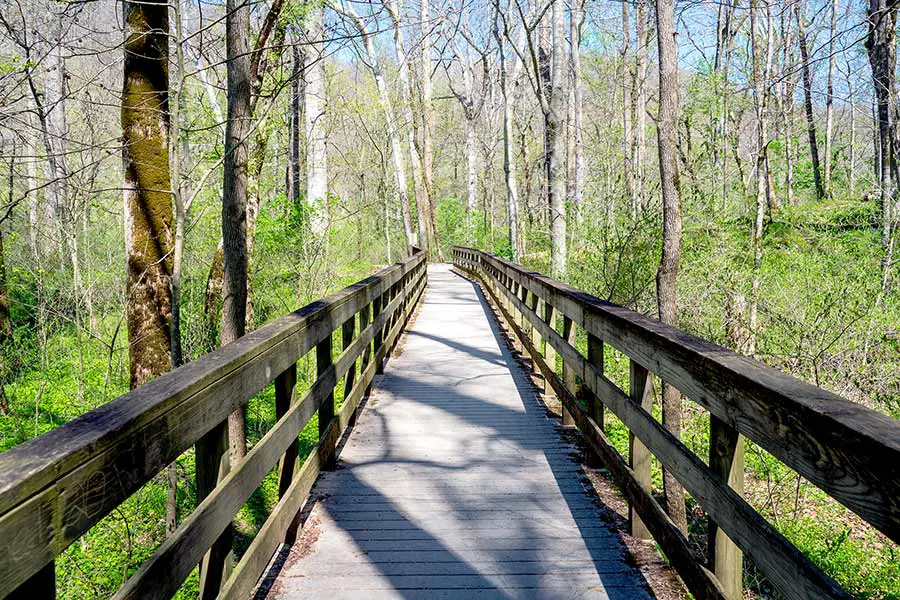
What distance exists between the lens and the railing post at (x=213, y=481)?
2.23 metres

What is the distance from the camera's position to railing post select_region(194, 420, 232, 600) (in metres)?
2.23

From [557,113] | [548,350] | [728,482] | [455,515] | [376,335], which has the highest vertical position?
[557,113]

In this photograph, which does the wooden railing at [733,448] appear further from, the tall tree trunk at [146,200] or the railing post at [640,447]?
the tall tree trunk at [146,200]

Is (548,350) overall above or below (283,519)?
above

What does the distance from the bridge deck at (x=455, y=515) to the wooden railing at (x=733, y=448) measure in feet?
1.22

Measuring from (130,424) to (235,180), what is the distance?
3825 mm

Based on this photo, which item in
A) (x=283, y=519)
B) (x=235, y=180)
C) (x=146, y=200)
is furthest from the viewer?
(x=146, y=200)

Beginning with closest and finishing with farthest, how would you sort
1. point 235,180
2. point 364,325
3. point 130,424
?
point 130,424 → point 235,180 → point 364,325

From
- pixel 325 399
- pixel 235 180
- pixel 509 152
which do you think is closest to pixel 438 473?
pixel 325 399

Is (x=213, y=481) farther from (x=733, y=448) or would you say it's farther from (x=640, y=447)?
(x=640, y=447)

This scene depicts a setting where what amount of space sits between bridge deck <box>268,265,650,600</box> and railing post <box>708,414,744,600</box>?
0.63 metres

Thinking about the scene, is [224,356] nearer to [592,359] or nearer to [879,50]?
[592,359]

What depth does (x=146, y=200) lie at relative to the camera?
6.57 m

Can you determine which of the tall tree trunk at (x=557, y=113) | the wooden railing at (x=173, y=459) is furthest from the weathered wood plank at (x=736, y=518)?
Answer: the tall tree trunk at (x=557, y=113)
